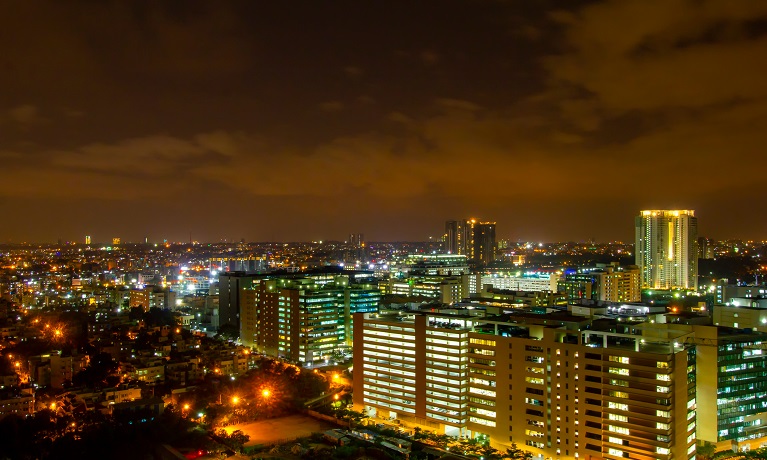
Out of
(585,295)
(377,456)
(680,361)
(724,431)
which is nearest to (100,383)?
(377,456)

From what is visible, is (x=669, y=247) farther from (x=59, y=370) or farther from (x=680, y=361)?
(x=59, y=370)

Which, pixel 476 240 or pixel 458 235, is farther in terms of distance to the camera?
pixel 458 235

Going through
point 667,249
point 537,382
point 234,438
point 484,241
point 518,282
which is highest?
point 484,241

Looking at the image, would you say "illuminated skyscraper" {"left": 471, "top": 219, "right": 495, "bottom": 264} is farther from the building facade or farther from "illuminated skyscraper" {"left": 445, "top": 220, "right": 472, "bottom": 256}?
the building facade

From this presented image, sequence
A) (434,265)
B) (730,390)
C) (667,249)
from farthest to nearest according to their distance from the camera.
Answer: (434,265) → (667,249) → (730,390)

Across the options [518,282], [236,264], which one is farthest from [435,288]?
[236,264]

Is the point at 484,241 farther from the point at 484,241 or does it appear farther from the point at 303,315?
the point at 303,315
